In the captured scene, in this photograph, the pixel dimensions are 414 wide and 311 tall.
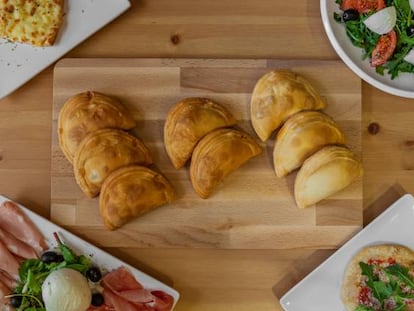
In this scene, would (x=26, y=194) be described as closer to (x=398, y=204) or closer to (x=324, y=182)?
(x=324, y=182)

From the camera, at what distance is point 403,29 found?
A: 173 centimetres

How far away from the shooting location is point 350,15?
5.66ft

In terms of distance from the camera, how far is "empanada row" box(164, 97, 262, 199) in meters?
1.71

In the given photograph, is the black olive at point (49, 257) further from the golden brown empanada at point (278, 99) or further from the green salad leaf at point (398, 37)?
the green salad leaf at point (398, 37)

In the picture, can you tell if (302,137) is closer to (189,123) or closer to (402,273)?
(189,123)

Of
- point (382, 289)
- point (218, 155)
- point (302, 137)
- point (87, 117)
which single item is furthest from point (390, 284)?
point (87, 117)

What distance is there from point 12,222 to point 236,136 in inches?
28.3

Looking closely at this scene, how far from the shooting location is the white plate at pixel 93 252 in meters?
1.78

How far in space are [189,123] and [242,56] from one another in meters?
0.28

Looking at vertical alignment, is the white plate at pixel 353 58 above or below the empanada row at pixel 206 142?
above

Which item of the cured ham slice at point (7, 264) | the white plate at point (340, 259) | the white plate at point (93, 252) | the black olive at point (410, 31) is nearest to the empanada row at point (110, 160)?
the white plate at point (93, 252)

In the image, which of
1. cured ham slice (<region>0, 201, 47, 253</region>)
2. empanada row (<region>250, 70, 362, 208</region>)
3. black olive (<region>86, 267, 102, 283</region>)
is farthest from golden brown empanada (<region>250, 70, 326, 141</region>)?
cured ham slice (<region>0, 201, 47, 253</region>)

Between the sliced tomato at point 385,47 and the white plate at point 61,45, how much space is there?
77 centimetres

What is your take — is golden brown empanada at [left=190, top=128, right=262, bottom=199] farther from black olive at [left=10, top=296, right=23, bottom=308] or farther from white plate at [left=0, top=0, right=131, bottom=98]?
black olive at [left=10, top=296, right=23, bottom=308]
